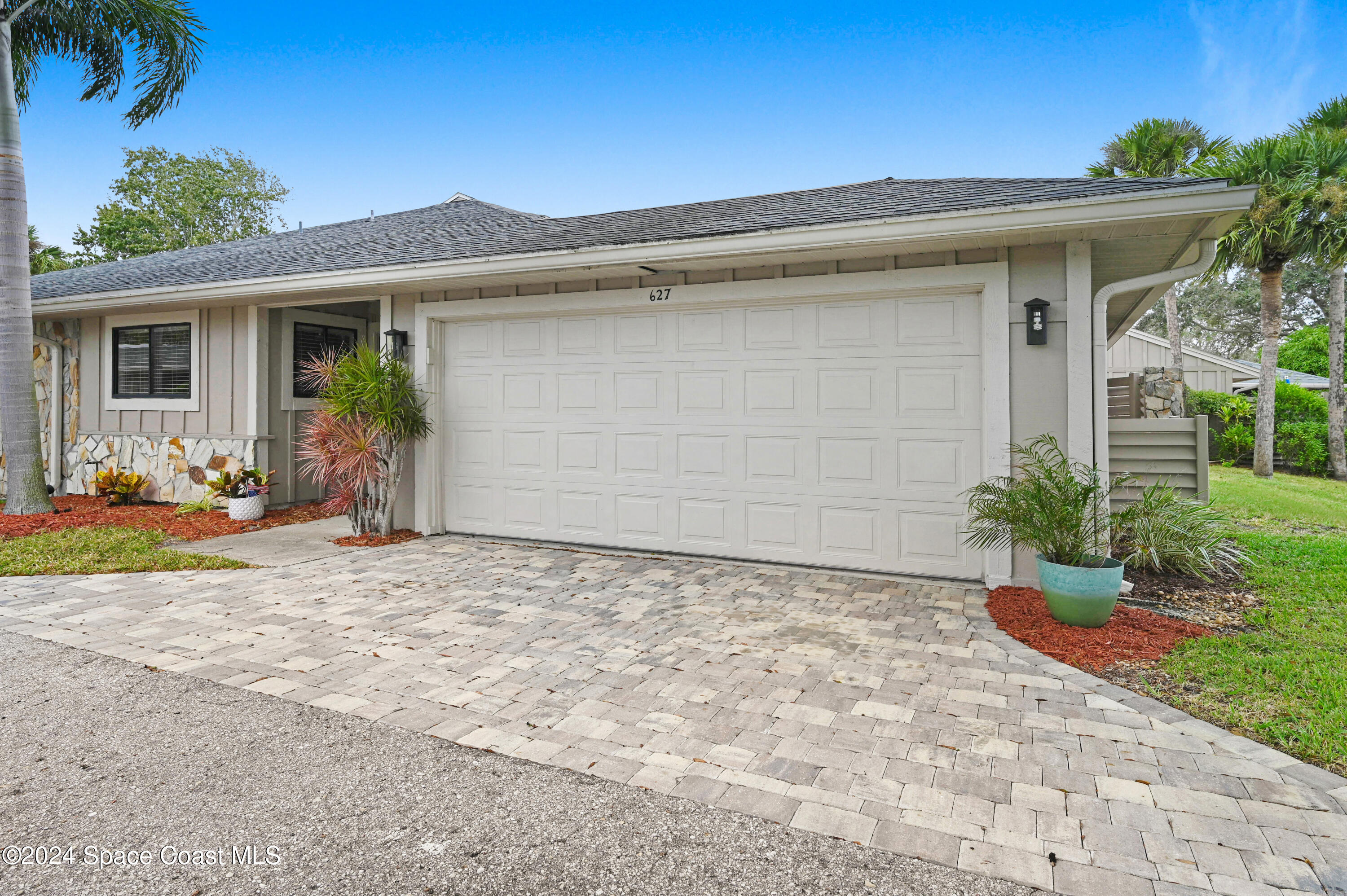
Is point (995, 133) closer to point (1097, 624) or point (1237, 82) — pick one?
point (1237, 82)

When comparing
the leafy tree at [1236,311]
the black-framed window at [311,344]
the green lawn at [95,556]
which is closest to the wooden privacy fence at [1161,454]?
the green lawn at [95,556]

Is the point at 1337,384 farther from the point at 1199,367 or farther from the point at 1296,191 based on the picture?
the point at 1199,367

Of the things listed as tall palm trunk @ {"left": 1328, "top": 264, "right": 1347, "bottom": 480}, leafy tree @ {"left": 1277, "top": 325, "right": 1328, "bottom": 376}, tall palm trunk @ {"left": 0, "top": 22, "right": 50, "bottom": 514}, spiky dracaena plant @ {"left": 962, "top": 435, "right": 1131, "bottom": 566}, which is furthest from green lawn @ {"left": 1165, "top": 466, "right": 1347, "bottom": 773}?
leafy tree @ {"left": 1277, "top": 325, "right": 1328, "bottom": 376}

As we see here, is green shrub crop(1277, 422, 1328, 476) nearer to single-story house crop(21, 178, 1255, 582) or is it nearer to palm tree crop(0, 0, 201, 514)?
single-story house crop(21, 178, 1255, 582)

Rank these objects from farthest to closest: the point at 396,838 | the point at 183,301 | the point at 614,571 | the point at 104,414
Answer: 1. the point at 104,414
2. the point at 183,301
3. the point at 614,571
4. the point at 396,838

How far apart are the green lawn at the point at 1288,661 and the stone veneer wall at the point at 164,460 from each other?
8722mm

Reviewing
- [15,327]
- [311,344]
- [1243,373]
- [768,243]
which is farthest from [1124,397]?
[1243,373]

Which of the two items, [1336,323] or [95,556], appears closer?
[95,556]

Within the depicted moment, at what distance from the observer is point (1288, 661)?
350cm

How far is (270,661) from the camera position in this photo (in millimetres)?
3506

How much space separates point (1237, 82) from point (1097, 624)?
24.9m

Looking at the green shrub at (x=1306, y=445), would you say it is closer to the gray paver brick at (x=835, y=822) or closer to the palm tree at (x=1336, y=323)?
the palm tree at (x=1336, y=323)

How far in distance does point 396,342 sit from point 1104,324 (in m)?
5.89

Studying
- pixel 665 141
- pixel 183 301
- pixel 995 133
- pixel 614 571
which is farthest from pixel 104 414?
pixel 995 133
